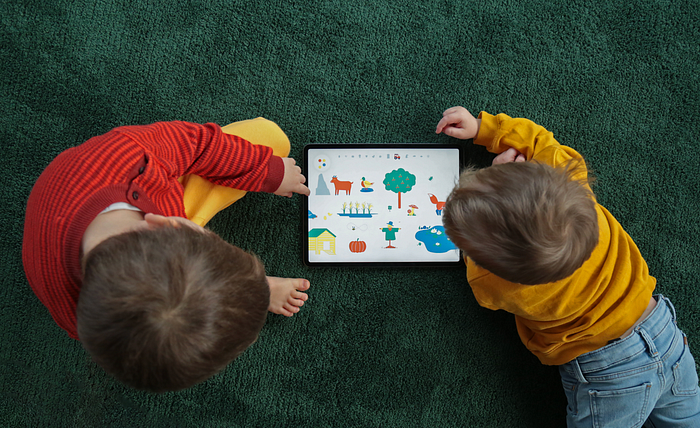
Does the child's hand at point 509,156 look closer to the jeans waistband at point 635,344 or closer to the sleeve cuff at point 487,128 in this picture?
the sleeve cuff at point 487,128

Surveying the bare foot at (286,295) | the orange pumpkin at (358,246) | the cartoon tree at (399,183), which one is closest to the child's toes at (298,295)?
the bare foot at (286,295)

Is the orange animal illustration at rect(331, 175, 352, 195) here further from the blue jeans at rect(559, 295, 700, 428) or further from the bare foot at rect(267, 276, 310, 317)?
the blue jeans at rect(559, 295, 700, 428)


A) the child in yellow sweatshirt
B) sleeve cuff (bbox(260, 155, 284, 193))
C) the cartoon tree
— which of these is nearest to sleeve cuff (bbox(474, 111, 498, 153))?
the child in yellow sweatshirt

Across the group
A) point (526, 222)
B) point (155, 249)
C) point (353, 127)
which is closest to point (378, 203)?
point (353, 127)

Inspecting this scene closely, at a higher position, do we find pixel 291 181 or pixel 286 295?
pixel 291 181

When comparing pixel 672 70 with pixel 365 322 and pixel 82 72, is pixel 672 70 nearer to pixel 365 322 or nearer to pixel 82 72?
pixel 365 322

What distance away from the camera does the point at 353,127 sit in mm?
771

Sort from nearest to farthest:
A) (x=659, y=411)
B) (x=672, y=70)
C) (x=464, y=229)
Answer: (x=464, y=229)
(x=659, y=411)
(x=672, y=70)

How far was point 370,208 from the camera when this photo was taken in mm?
750

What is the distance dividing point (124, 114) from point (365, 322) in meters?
0.61

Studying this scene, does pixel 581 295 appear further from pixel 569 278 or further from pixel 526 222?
pixel 526 222

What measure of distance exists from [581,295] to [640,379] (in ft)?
0.60

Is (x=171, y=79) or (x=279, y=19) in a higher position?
(x=279, y=19)

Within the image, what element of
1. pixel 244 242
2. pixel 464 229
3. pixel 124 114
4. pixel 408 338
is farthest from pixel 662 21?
pixel 124 114
